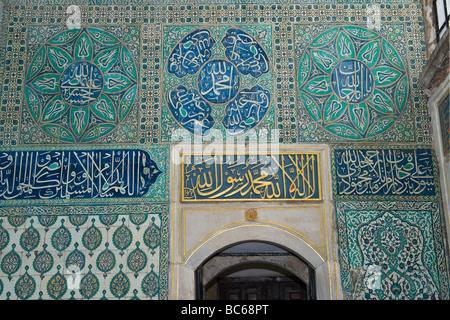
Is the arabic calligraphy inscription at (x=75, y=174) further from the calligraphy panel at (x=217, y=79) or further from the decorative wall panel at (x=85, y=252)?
the calligraphy panel at (x=217, y=79)

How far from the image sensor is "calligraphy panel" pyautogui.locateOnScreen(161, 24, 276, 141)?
5.75 metres

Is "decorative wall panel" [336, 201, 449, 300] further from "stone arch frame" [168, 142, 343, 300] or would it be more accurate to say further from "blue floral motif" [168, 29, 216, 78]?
"blue floral motif" [168, 29, 216, 78]

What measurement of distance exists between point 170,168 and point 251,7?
1.94 metres

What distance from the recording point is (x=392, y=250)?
5.39 meters

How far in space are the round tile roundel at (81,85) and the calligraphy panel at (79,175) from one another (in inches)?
8.7

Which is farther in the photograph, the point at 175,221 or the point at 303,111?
the point at 303,111

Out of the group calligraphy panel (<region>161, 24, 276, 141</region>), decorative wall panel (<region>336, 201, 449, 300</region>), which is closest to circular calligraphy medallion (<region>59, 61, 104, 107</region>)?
calligraphy panel (<region>161, 24, 276, 141</region>)

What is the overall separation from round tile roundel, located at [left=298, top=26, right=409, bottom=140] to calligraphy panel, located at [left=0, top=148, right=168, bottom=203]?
1677mm

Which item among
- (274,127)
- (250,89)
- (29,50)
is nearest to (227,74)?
(250,89)

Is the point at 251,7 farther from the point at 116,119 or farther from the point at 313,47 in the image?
the point at 116,119

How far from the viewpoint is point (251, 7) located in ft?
20.2

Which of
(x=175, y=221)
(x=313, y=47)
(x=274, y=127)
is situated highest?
(x=313, y=47)

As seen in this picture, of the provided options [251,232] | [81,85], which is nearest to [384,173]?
[251,232]

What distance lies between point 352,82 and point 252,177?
1.43 meters
